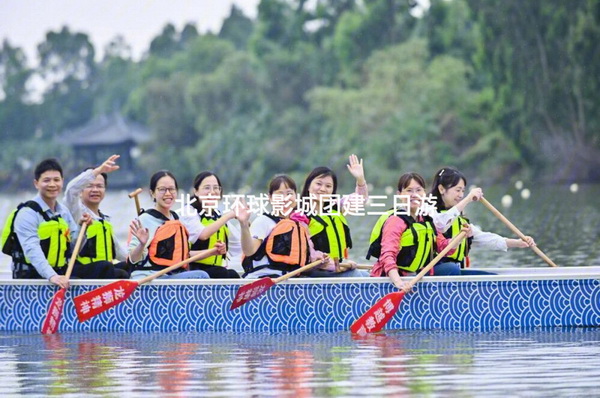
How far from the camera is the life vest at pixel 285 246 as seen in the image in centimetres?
877

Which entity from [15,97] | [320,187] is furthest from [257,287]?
[15,97]

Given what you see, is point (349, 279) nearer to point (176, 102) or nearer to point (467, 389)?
point (467, 389)

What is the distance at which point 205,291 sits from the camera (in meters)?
8.90

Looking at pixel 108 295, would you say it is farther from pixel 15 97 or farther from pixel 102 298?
pixel 15 97

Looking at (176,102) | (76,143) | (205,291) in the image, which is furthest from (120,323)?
(76,143)

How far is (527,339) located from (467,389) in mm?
1893

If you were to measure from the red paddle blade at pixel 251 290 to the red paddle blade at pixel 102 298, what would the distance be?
2.07ft

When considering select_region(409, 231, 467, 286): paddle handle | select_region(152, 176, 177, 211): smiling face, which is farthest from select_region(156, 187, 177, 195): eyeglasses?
select_region(409, 231, 467, 286): paddle handle

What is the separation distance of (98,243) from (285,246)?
4.04 ft

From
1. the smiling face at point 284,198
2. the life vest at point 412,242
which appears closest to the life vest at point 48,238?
the smiling face at point 284,198

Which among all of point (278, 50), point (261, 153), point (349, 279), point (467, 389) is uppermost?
point (278, 50)

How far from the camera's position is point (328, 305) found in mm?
8820

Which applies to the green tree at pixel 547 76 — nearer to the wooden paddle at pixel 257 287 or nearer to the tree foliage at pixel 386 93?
the tree foliage at pixel 386 93

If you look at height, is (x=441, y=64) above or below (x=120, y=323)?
above
